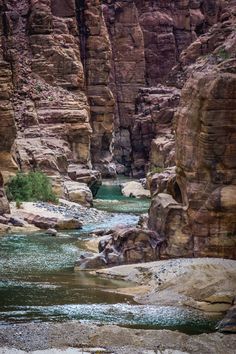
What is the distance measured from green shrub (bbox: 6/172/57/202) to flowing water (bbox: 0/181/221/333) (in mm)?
16157

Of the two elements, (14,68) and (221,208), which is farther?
(14,68)

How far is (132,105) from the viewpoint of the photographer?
11431 centimetres

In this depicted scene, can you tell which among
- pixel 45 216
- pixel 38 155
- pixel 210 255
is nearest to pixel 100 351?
pixel 210 255

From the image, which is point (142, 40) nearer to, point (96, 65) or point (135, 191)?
point (96, 65)

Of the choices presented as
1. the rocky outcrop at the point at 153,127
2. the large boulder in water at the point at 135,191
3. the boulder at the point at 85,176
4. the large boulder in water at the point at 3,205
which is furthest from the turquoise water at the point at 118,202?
the large boulder in water at the point at 3,205

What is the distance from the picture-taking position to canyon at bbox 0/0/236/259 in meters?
28.3

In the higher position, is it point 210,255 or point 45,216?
point 210,255

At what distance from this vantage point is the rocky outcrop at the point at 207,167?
27.8m

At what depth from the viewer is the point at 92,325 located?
19422mm

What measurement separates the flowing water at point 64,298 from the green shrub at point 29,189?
636 inches

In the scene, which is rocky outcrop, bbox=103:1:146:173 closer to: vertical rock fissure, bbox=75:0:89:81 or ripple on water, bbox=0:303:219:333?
vertical rock fissure, bbox=75:0:89:81

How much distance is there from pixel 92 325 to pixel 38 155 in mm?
40201

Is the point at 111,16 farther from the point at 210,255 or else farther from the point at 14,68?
the point at 210,255

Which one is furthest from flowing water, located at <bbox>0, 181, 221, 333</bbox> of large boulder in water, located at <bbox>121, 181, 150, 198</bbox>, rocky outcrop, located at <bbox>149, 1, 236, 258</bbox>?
large boulder in water, located at <bbox>121, 181, 150, 198</bbox>
